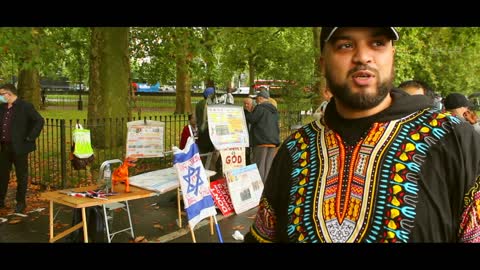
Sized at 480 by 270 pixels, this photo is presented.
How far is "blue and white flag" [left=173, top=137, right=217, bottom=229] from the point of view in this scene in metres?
5.50

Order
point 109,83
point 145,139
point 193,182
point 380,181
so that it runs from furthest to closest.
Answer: point 109,83
point 145,139
point 193,182
point 380,181

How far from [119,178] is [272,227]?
432 centimetres

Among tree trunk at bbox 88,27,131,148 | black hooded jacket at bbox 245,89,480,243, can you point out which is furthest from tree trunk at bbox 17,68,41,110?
black hooded jacket at bbox 245,89,480,243

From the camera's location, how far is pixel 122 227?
699 cm

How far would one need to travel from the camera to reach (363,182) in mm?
1604

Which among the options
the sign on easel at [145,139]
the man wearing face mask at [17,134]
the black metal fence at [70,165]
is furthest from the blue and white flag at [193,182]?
the black metal fence at [70,165]

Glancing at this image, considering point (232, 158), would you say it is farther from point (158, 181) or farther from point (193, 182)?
point (193, 182)

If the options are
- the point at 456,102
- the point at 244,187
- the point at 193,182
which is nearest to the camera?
the point at 193,182

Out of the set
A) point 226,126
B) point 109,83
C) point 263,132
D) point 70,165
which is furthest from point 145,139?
point 109,83

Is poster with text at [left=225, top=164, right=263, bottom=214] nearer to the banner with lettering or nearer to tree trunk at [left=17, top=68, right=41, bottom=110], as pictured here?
the banner with lettering

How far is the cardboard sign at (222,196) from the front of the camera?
7711 millimetres

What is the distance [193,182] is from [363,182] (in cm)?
412

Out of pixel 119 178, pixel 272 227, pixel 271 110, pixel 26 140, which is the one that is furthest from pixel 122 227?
pixel 272 227
